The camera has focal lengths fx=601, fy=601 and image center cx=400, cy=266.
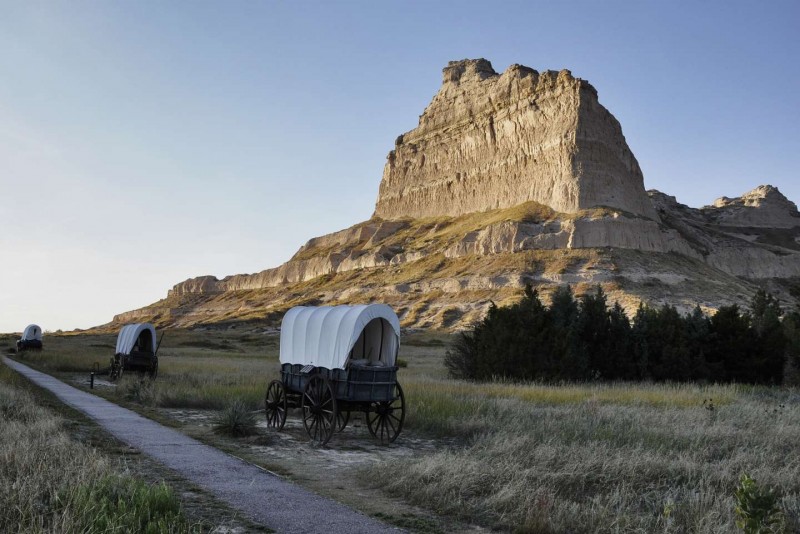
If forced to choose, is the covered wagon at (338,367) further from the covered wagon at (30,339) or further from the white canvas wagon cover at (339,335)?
the covered wagon at (30,339)

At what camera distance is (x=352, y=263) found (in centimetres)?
12838

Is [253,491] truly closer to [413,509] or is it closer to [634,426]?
[413,509]

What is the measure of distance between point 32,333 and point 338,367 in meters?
47.8

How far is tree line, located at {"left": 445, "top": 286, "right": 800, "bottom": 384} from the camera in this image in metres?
25.3

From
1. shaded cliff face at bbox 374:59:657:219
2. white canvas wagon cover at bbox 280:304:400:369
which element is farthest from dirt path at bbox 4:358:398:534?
shaded cliff face at bbox 374:59:657:219

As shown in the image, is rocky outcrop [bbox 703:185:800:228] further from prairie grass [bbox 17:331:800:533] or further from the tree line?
prairie grass [bbox 17:331:800:533]

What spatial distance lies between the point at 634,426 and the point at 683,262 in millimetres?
89701

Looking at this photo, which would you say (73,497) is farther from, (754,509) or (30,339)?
(30,339)

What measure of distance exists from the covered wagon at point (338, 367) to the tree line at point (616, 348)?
1294 centimetres

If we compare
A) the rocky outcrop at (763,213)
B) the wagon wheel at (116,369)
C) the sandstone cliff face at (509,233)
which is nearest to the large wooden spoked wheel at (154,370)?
the wagon wheel at (116,369)

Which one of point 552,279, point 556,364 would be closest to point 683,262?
point 552,279

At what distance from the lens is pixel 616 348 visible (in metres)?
26.8

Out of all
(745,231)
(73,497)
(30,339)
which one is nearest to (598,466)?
(73,497)

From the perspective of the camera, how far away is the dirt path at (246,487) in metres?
6.21
